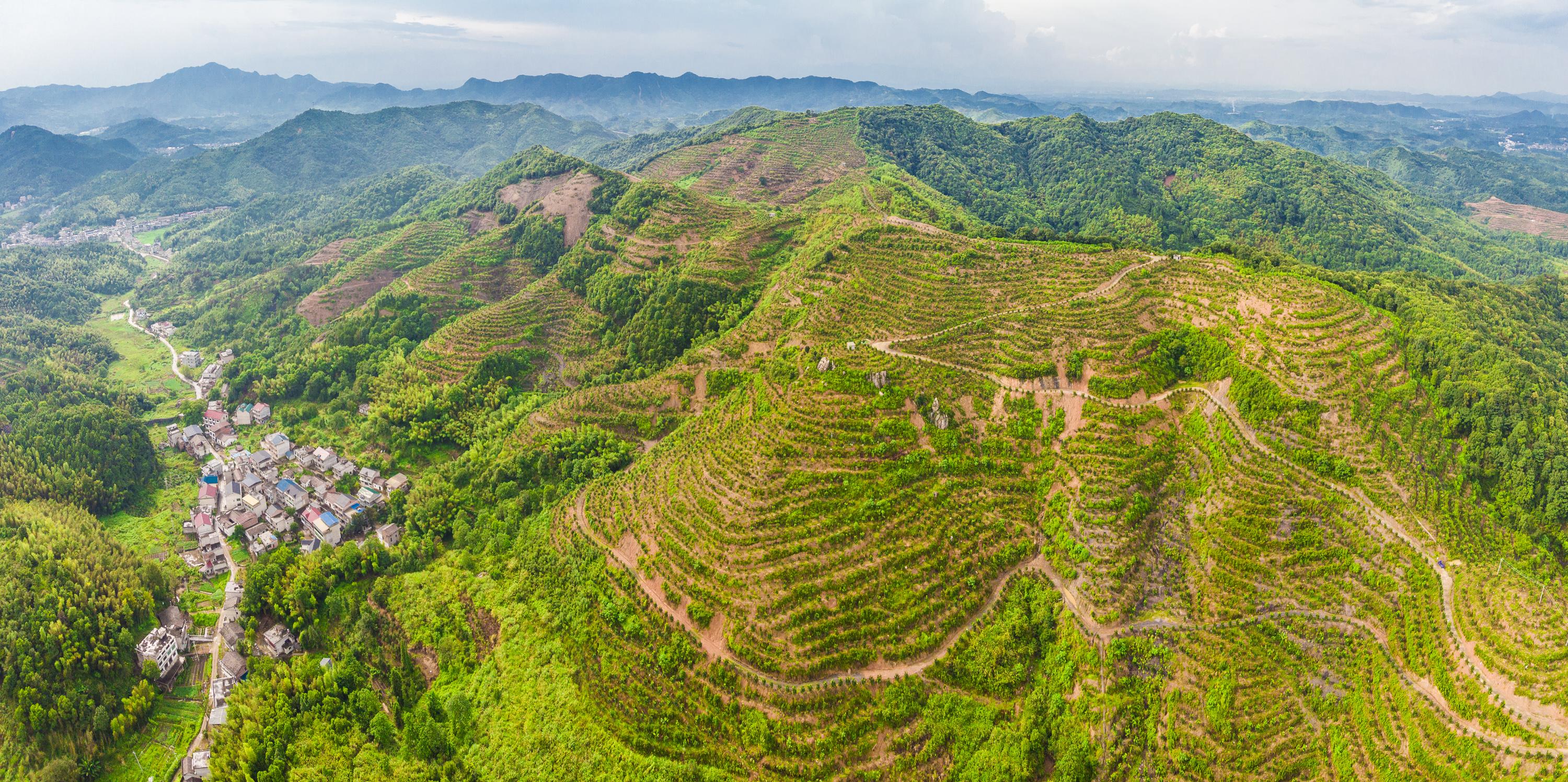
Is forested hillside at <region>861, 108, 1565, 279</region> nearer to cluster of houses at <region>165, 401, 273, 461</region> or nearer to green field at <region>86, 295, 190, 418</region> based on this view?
cluster of houses at <region>165, 401, 273, 461</region>

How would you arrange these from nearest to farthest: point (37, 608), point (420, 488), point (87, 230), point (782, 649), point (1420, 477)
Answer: point (782, 649) → point (1420, 477) → point (37, 608) → point (420, 488) → point (87, 230)

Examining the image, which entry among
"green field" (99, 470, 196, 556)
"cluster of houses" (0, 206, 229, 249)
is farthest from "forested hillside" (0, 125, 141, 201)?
"green field" (99, 470, 196, 556)

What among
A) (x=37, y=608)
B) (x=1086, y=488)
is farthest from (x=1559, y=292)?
(x=37, y=608)

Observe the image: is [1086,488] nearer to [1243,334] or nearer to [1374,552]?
[1374,552]

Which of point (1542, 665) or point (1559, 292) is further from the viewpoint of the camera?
point (1559, 292)

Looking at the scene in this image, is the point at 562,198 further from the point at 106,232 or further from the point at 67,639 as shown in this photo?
the point at 106,232

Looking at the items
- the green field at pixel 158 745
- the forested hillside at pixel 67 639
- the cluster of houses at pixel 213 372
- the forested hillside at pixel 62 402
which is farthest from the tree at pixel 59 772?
the cluster of houses at pixel 213 372
